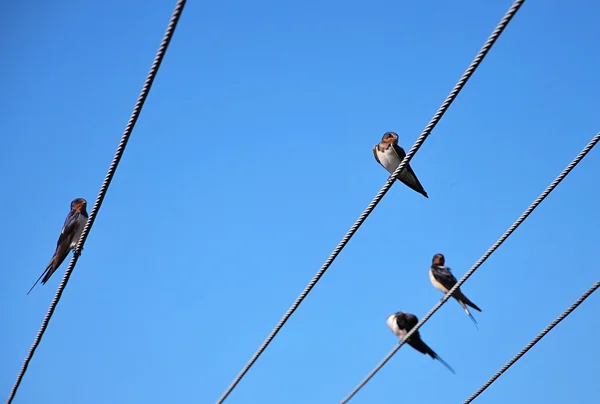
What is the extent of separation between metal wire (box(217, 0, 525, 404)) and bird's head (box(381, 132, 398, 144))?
534 centimetres

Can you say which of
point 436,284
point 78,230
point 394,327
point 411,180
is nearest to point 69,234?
point 78,230

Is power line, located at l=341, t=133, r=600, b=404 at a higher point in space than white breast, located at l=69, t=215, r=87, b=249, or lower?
higher

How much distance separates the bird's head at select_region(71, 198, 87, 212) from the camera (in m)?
7.84

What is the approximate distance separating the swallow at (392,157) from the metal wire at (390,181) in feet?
15.3

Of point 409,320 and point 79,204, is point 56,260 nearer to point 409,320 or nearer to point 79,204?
point 79,204

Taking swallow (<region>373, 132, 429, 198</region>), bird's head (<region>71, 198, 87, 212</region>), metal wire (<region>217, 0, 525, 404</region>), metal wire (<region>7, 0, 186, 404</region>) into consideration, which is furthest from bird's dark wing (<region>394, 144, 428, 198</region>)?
metal wire (<region>7, 0, 186, 404</region>)

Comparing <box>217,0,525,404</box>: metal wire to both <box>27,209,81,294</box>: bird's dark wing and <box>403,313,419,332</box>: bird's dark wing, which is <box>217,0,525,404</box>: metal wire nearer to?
<box>27,209,81,294</box>: bird's dark wing

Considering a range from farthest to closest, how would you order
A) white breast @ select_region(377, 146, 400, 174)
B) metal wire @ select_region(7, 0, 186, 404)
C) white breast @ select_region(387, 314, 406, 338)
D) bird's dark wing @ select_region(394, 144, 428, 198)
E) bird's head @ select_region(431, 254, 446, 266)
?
bird's head @ select_region(431, 254, 446, 266) → white breast @ select_region(387, 314, 406, 338) → white breast @ select_region(377, 146, 400, 174) → bird's dark wing @ select_region(394, 144, 428, 198) → metal wire @ select_region(7, 0, 186, 404)

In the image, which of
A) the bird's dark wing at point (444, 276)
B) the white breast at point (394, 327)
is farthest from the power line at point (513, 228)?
the bird's dark wing at point (444, 276)

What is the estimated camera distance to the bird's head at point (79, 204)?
7.84m

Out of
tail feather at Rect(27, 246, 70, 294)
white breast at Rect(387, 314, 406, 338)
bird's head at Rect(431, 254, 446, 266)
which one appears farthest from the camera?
bird's head at Rect(431, 254, 446, 266)

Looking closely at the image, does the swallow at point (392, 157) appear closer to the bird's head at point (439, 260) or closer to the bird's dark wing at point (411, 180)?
the bird's dark wing at point (411, 180)

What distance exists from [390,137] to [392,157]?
0.34m

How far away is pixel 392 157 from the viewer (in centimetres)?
932
